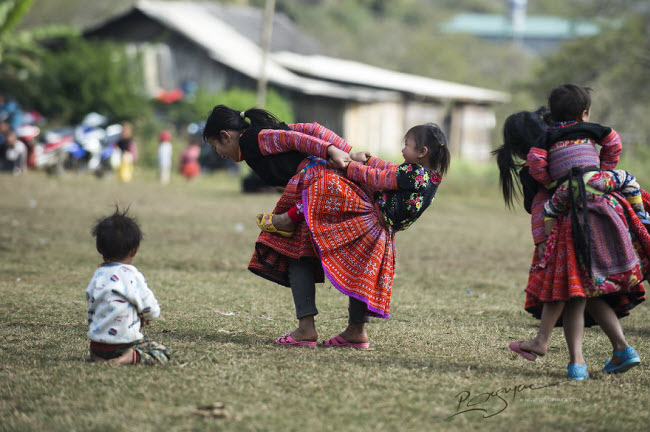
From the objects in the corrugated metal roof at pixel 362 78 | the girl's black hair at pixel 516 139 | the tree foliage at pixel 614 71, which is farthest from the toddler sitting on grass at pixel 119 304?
the corrugated metal roof at pixel 362 78

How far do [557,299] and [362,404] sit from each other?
1.19m

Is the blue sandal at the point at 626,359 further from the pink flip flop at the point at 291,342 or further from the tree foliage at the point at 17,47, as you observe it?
the tree foliage at the point at 17,47

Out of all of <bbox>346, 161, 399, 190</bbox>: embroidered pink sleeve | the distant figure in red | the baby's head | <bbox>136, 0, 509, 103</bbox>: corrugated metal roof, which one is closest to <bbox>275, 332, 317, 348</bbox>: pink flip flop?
<bbox>346, 161, 399, 190</bbox>: embroidered pink sleeve

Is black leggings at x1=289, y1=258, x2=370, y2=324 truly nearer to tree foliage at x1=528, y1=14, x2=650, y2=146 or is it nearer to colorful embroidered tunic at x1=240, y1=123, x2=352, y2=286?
colorful embroidered tunic at x1=240, y1=123, x2=352, y2=286

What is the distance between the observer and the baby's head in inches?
Result: 144

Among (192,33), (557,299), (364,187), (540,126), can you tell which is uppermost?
(192,33)

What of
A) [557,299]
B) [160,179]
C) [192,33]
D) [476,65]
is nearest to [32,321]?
[557,299]

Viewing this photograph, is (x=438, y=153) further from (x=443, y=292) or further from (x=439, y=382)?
(x=443, y=292)

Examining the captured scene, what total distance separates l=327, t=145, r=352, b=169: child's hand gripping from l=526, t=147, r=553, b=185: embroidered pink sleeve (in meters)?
0.97

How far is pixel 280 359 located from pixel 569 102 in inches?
78.6

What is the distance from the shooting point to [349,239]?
411 centimetres

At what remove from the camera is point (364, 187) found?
13.9 feet

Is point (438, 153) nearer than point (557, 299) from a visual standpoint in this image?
No

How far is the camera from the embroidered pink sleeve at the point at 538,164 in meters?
3.76
